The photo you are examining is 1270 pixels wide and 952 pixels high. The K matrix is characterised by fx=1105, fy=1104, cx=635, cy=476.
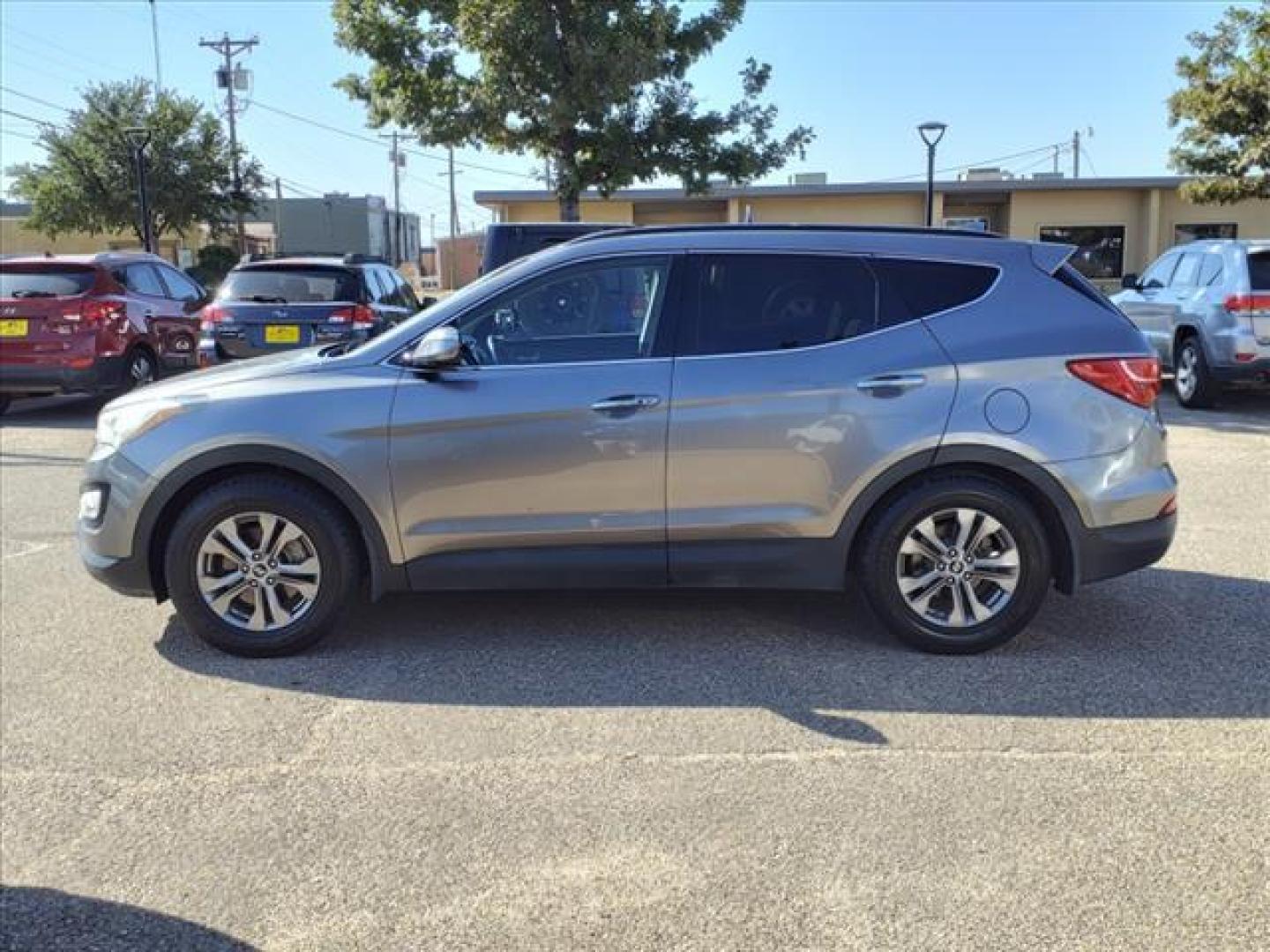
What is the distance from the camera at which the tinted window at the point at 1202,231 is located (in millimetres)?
28672

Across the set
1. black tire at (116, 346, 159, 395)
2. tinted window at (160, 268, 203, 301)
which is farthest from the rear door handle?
tinted window at (160, 268, 203, 301)

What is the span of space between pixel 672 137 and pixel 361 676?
45.9ft

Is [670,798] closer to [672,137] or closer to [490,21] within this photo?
[490,21]

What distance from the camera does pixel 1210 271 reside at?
37.5 ft

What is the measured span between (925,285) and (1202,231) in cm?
2848

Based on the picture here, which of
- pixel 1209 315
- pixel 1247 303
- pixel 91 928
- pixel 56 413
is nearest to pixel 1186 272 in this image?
pixel 1209 315

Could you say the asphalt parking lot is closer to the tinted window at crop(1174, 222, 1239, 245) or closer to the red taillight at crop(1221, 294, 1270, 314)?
the red taillight at crop(1221, 294, 1270, 314)

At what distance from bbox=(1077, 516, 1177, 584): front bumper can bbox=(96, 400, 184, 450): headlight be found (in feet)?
12.3

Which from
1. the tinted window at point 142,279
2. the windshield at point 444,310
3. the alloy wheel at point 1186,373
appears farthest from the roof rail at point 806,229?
the tinted window at point 142,279

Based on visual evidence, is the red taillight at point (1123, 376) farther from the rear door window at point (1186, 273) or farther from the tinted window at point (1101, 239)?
the tinted window at point (1101, 239)

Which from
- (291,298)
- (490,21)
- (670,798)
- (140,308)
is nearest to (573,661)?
(670,798)

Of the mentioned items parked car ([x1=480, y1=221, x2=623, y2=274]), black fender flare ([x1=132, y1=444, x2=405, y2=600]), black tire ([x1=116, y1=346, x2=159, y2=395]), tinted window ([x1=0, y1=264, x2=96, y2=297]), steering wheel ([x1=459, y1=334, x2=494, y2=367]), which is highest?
parked car ([x1=480, y1=221, x2=623, y2=274])

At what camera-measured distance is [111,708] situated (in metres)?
4.14

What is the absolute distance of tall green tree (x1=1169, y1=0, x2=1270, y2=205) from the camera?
53.8 feet
